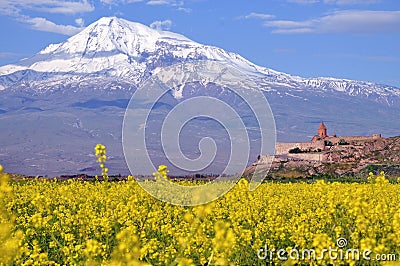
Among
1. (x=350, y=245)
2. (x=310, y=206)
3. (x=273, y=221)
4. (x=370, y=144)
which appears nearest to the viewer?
(x=350, y=245)

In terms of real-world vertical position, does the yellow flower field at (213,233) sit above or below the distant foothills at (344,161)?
below

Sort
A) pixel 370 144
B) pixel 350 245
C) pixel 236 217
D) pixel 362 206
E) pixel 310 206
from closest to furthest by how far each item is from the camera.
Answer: pixel 362 206
pixel 350 245
pixel 236 217
pixel 310 206
pixel 370 144

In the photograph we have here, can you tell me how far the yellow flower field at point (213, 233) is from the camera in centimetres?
638

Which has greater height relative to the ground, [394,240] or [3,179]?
[3,179]

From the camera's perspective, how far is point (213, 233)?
32.3 ft

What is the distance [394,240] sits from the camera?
7.36 meters

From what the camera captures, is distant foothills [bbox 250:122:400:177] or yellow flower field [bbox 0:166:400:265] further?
distant foothills [bbox 250:122:400:177]

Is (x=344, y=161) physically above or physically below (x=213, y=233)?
above

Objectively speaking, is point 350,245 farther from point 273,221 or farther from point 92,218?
point 92,218

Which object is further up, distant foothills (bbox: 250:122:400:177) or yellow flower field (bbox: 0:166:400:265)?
distant foothills (bbox: 250:122:400:177)

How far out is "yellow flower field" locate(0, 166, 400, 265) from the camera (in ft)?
20.9

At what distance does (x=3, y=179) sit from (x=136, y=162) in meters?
3.67

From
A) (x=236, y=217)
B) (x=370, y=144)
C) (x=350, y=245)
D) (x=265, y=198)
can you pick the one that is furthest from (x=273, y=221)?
(x=370, y=144)

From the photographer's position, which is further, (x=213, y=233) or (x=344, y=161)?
(x=344, y=161)
